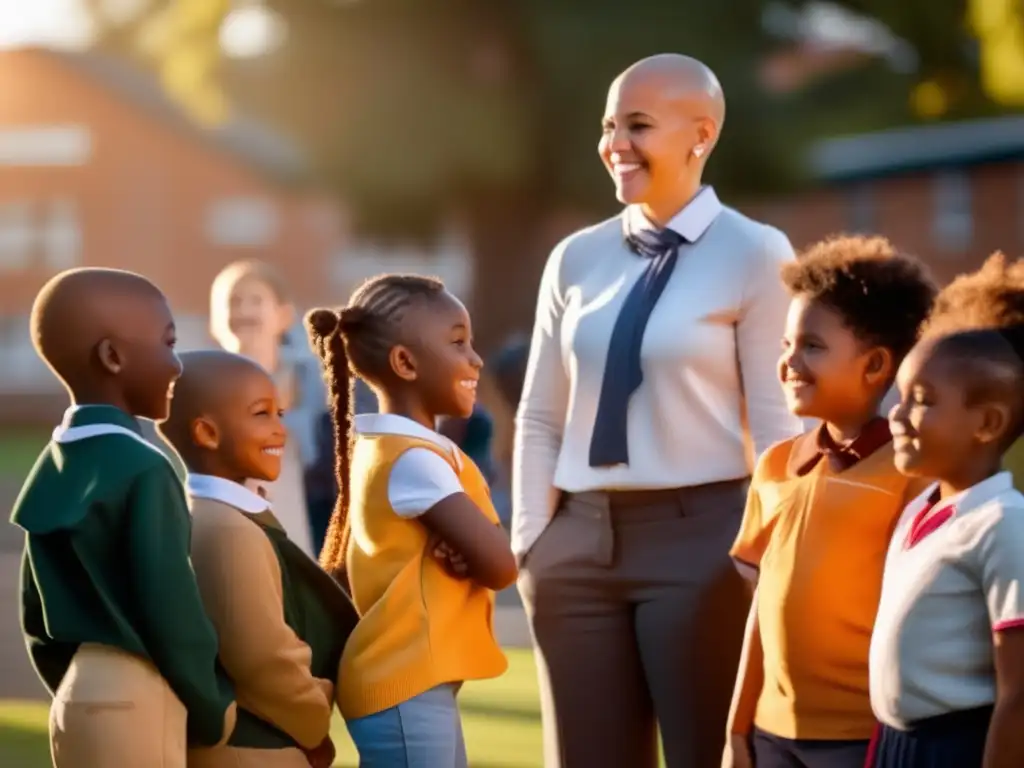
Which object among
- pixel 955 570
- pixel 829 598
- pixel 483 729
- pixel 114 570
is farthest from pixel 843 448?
pixel 483 729

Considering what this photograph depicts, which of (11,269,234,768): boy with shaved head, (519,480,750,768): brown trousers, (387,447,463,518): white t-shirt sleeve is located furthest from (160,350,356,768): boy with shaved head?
(519,480,750,768): brown trousers

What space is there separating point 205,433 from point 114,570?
0.44 metres

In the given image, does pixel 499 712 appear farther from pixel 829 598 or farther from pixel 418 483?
pixel 829 598

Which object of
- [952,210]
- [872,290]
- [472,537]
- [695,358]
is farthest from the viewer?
[952,210]

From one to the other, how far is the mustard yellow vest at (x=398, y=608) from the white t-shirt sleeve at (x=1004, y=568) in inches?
46.6

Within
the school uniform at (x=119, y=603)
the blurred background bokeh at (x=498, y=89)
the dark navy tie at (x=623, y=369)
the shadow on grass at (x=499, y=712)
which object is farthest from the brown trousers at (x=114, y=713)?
the blurred background bokeh at (x=498, y=89)

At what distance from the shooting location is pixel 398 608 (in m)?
4.09

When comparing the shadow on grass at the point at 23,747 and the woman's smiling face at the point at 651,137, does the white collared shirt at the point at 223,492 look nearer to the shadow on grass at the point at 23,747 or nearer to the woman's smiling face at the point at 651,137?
the woman's smiling face at the point at 651,137

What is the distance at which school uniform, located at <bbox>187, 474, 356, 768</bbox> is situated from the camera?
3.92 meters

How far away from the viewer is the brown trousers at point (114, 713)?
3.71m

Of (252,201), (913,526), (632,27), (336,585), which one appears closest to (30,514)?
(336,585)

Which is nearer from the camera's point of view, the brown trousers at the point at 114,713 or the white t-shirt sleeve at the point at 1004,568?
the white t-shirt sleeve at the point at 1004,568

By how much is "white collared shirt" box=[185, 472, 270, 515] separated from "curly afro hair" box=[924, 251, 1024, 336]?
4.77ft

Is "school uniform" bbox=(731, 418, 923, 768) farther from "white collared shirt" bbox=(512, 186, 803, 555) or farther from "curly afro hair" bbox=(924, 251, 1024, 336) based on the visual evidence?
"white collared shirt" bbox=(512, 186, 803, 555)
